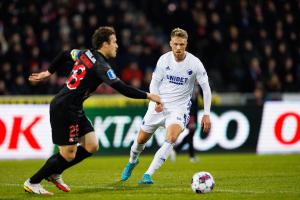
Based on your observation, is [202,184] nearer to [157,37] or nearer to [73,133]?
[73,133]

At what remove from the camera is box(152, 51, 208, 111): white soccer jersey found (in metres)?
11.5

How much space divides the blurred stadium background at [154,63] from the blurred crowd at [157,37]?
0.03 m

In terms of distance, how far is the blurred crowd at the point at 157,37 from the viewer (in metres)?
20.8

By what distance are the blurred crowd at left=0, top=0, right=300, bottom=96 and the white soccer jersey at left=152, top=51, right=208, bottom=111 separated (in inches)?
351

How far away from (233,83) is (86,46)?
4691 mm

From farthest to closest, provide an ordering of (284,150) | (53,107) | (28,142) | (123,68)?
(123,68) < (284,150) < (28,142) < (53,107)

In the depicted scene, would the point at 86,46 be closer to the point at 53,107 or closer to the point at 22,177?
the point at 22,177

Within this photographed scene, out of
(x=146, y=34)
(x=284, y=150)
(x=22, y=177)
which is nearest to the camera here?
(x=22, y=177)

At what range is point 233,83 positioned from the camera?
2264 centimetres

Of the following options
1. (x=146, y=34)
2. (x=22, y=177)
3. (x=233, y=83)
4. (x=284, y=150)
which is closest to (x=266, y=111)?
(x=284, y=150)

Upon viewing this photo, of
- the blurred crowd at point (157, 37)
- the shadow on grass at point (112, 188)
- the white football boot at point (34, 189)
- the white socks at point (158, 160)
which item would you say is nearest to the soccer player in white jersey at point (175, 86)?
the white socks at point (158, 160)

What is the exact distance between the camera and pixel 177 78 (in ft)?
38.0

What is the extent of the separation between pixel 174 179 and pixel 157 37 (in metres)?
13.1

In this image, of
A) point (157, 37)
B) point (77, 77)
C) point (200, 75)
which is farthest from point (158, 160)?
point (157, 37)
